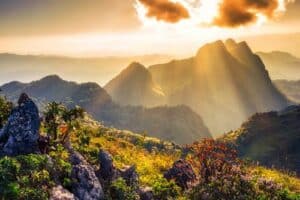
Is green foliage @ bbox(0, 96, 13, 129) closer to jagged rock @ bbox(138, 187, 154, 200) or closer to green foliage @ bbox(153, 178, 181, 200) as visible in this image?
jagged rock @ bbox(138, 187, 154, 200)

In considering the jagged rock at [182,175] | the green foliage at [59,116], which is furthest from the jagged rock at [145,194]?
the green foliage at [59,116]

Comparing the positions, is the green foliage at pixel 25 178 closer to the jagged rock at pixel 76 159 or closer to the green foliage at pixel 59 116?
the jagged rock at pixel 76 159

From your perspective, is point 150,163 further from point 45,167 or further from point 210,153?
point 45,167

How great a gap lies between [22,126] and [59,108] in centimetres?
745

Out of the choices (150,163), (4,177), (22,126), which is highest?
(22,126)

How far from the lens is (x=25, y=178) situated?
129 ft

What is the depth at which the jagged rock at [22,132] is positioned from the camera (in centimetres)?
4559

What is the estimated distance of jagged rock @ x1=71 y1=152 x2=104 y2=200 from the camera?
41.6m

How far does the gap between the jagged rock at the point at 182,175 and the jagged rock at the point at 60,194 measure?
20.0 meters

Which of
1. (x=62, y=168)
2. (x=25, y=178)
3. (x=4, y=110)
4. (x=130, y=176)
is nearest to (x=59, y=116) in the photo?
(x=4, y=110)

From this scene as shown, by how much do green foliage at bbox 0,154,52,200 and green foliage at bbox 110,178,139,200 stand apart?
697cm

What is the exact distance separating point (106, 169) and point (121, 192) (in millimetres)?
4216

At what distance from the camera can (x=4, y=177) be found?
38594 millimetres

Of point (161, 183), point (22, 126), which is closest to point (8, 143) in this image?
point (22, 126)
